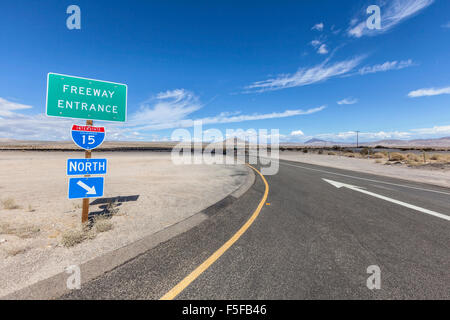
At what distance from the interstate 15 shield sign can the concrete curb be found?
8.02 ft

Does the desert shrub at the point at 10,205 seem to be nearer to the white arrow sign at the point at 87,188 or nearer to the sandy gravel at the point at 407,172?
the white arrow sign at the point at 87,188

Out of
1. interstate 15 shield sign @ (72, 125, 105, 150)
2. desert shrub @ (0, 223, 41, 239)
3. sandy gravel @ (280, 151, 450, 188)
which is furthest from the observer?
sandy gravel @ (280, 151, 450, 188)

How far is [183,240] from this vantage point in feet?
12.3

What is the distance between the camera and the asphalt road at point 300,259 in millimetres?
2410

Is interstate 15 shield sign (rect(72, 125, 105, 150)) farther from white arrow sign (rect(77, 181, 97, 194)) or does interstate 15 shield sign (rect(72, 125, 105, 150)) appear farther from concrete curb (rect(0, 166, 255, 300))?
concrete curb (rect(0, 166, 255, 300))

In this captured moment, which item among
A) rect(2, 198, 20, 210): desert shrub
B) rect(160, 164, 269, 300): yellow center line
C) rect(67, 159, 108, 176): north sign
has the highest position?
rect(67, 159, 108, 176): north sign

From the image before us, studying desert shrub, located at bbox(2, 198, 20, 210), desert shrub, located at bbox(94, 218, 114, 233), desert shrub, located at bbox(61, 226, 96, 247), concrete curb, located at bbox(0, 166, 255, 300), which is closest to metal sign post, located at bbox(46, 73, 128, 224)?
desert shrub, located at bbox(94, 218, 114, 233)

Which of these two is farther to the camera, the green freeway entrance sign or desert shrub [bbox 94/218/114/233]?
desert shrub [bbox 94/218/114/233]

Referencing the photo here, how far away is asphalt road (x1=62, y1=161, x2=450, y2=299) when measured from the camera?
7.91 ft

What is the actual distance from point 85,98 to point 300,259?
5.48 meters

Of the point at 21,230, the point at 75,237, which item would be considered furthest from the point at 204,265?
the point at 21,230

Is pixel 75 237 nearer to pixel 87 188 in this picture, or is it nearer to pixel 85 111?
pixel 87 188

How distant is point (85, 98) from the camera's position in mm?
4258

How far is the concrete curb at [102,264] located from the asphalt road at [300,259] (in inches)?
6.6
